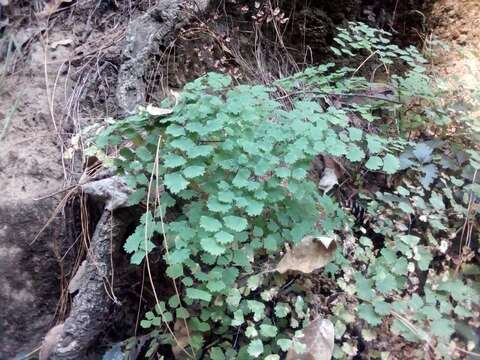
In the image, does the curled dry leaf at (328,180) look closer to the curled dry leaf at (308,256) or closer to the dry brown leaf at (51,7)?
the curled dry leaf at (308,256)

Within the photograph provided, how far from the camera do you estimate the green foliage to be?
5.10ft

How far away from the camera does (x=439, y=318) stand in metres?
1.57

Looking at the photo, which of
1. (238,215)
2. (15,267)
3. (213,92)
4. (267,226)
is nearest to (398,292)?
(267,226)

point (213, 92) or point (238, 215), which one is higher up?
point (213, 92)

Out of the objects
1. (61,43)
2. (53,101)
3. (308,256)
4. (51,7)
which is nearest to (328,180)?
(308,256)

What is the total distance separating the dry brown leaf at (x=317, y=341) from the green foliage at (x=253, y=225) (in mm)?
45

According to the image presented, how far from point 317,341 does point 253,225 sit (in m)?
0.42

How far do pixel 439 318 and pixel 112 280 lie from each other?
45.9 inches

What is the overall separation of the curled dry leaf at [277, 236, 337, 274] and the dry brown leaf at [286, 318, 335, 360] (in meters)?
0.18

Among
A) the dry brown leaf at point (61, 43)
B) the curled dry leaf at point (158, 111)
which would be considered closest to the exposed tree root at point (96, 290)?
the curled dry leaf at point (158, 111)

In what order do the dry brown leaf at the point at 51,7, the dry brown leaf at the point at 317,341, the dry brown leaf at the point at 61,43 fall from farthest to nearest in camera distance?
1. the dry brown leaf at the point at 51,7
2. the dry brown leaf at the point at 61,43
3. the dry brown leaf at the point at 317,341

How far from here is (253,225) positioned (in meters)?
1.67

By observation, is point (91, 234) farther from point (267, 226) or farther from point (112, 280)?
point (267, 226)

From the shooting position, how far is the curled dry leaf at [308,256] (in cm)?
166
